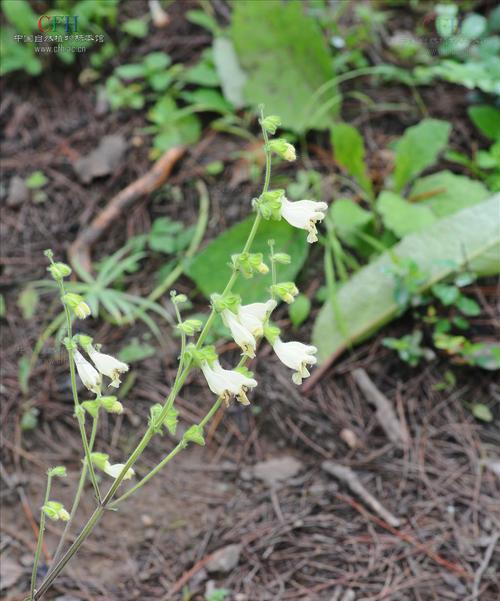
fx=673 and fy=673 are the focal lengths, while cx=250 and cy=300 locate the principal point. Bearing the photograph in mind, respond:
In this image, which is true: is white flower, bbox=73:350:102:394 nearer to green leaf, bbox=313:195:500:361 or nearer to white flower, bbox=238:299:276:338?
white flower, bbox=238:299:276:338

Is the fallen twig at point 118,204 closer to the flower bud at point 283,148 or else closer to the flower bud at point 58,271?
the flower bud at point 58,271

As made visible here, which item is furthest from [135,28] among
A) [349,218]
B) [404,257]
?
[404,257]

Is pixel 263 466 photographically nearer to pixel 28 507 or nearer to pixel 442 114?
pixel 28 507

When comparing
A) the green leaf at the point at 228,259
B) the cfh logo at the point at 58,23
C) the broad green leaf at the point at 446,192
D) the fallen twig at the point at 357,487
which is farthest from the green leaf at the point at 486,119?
the cfh logo at the point at 58,23

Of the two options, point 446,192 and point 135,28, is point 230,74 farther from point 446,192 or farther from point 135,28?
point 446,192

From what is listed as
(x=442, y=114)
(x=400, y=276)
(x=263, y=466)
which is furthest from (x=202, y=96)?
(x=263, y=466)

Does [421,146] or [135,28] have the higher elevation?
[135,28]
